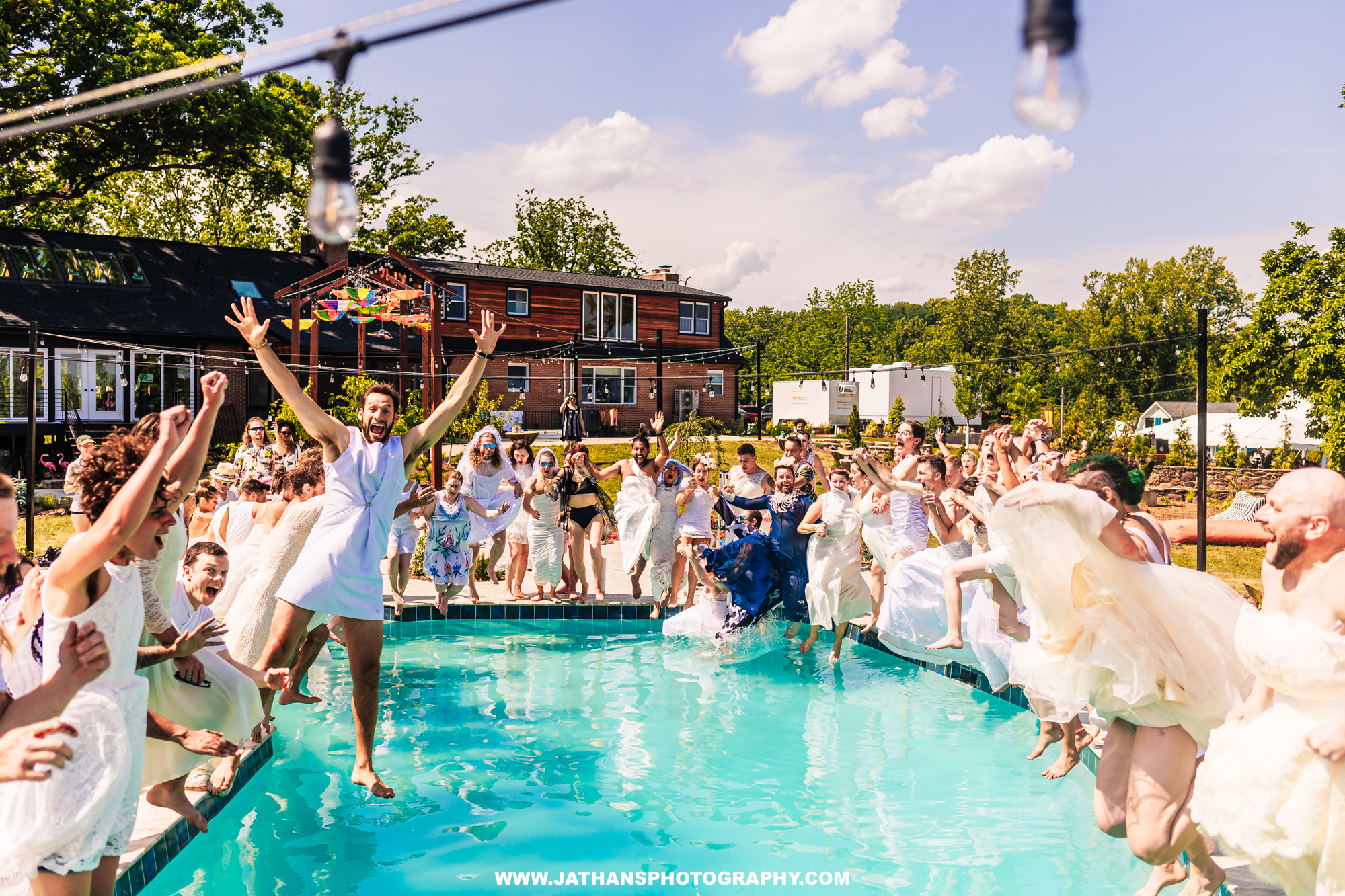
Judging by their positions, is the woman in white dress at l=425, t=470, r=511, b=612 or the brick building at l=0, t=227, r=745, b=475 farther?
the brick building at l=0, t=227, r=745, b=475

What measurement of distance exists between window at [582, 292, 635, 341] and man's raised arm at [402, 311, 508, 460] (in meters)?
32.6

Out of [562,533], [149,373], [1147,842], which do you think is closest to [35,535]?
[562,533]

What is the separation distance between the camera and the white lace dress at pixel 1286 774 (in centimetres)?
278

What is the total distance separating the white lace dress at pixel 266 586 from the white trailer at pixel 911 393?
126ft

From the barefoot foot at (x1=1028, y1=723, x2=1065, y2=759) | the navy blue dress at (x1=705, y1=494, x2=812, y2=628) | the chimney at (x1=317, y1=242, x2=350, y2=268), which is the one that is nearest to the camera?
the barefoot foot at (x1=1028, y1=723, x2=1065, y2=759)

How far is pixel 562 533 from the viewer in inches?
418

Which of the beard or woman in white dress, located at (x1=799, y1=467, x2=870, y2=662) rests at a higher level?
the beard

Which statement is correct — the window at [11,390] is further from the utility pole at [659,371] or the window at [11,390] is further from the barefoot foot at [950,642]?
the barefoot foot at [950,642]

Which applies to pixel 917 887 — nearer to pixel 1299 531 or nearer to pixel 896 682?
pixel 1299 531

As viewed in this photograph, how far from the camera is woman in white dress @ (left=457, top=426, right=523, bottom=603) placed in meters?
10.3

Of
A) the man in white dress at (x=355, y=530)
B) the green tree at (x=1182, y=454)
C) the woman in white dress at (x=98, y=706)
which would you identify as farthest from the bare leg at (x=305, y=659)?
the green tree at (x=1182, y=454)

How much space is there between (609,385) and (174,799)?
33737mm

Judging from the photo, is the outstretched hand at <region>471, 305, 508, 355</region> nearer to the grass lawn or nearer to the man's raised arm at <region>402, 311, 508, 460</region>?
the man's raised arm at <region>402, 311, 508, 460</region>

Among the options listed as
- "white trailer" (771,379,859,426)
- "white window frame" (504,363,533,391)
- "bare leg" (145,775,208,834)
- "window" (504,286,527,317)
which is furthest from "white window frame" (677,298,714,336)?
"bare leg" (145,775,208,834)
